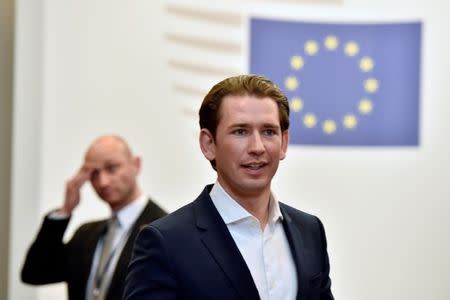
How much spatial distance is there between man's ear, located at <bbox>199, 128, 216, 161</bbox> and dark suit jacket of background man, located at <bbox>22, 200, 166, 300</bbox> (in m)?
1.37

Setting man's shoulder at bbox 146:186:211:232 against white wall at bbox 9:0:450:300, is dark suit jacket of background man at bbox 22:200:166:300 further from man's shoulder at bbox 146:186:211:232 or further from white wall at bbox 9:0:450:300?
man's shoulder at bbox 146:186:211:232

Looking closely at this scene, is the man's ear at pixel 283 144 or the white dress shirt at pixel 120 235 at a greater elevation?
the man's ear at pixel 283 144

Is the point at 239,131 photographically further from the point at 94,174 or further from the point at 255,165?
the point at 94,174

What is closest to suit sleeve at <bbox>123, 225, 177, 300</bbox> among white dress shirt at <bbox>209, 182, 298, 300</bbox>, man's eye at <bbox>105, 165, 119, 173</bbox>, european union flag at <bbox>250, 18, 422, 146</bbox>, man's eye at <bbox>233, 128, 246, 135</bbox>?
white dress shirt at <bbox>209, 182, 298, 300</bbox>

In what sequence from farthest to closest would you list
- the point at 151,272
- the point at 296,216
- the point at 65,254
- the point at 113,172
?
the point at 113,172 < the point at 65,254 < the point at 296,216 < the point at 151,272

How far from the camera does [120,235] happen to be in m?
3.23

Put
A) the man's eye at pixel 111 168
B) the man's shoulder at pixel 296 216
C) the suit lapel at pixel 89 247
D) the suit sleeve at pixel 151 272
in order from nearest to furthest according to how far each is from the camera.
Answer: the suit sleeve at pixel 151 272 → the man's shoulder at pixel 296 216 → the suit lapel at pixel 89 247 → the man's eye at pixel 111 168

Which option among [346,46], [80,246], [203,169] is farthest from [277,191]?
[80,246]

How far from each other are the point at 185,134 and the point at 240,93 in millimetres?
2925

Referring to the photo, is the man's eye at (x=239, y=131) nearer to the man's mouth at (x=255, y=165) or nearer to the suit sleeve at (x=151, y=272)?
the man's mouth at (x=255, y=165)

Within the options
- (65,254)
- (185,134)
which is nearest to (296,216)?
(65,254)

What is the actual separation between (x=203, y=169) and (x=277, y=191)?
1.44ft

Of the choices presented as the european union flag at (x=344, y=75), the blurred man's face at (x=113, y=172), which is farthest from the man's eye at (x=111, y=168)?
the european union flag at (x=344, y=75)

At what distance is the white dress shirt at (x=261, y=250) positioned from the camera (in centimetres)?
176
